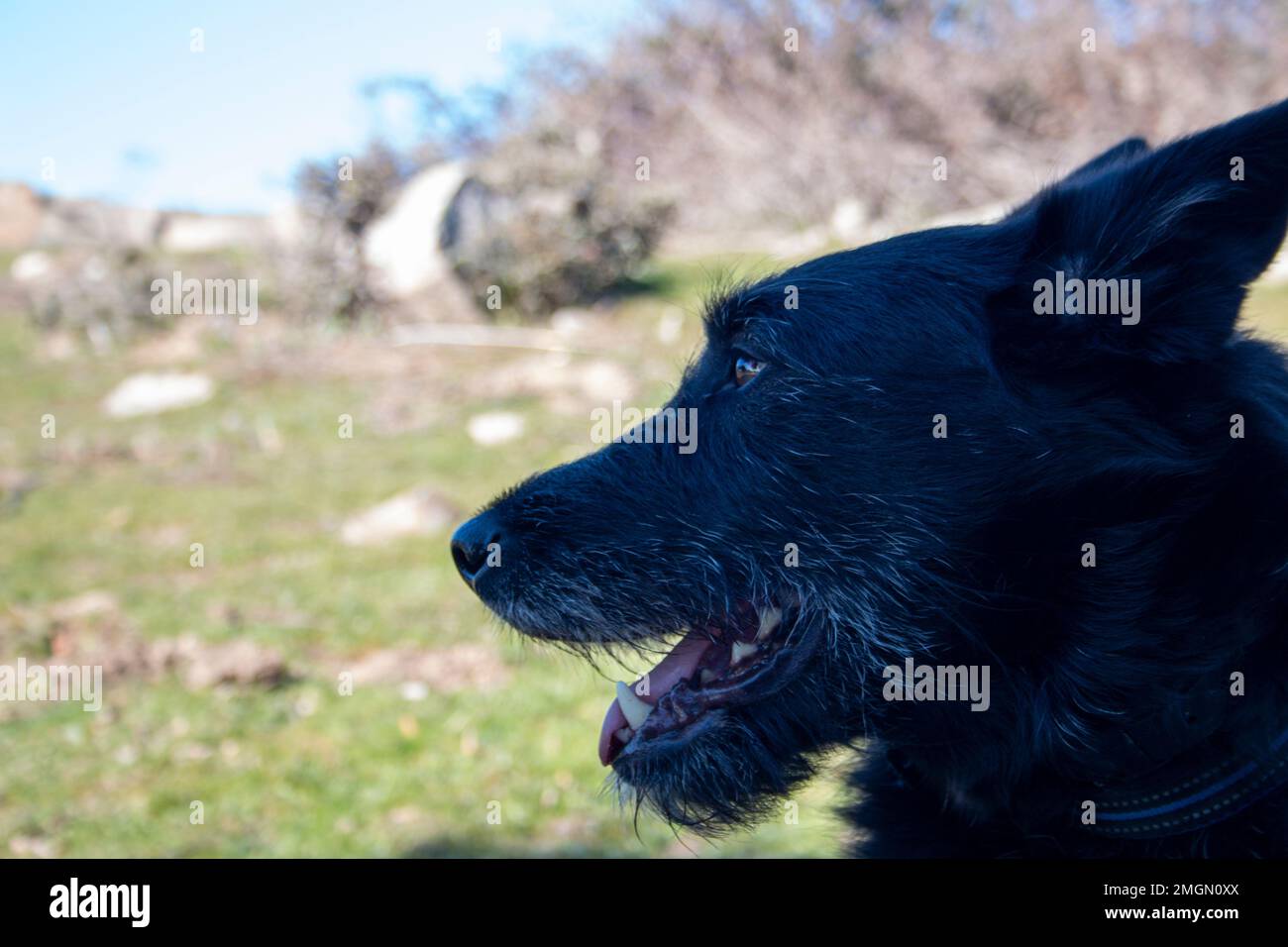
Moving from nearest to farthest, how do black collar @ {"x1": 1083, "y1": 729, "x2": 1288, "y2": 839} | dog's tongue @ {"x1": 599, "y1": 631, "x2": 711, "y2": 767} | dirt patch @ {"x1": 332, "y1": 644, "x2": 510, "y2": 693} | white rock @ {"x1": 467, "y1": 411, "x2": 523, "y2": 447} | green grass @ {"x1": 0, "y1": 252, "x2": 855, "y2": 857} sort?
black collar @ {"x1": 1083, "y1": 729, "x2": 1288, "y2": 839} < dog's tongue @ {"x1": 599, "y1": 631, "x2": 711, "y2": 767} < green grass @ {"x1": 0, "y1": 252, "x2": 855, "y2": 857} < dirt patch @ {"x1": 332, "y1": 644, "x2": 510, "y2": 693} < white rock @ {"x1": 467, "y1": 411, "x2": 523, "y2": 447}

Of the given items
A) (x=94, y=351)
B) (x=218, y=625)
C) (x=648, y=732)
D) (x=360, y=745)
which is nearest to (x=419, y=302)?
(x=94, y=351)

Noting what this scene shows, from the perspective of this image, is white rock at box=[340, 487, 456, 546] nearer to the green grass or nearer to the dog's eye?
the green grass

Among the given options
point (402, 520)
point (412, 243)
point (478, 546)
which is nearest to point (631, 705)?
point (478, 546)

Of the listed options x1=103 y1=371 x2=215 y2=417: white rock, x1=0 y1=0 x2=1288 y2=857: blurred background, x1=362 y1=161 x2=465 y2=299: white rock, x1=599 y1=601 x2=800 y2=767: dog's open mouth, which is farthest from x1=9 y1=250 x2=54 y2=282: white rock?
x1=599 y1=601 x2=800 y2=767: dog's open mouth

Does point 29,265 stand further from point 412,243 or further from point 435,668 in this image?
point 435,668

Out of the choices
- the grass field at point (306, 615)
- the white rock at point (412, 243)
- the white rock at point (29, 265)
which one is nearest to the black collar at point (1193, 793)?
the grass field at point (306, 615)

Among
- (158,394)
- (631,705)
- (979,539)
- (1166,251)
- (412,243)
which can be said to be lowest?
(631,705)
